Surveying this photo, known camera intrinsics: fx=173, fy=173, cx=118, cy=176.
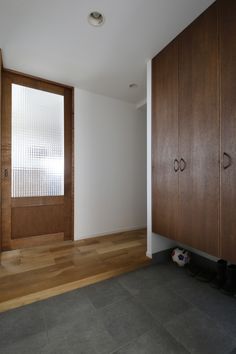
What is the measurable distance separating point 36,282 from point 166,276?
1228mm

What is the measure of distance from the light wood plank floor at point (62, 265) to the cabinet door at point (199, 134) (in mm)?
776

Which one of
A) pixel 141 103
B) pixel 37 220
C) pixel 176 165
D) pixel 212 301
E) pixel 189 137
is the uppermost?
pixel 141 103

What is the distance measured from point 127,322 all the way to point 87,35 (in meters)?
2.43

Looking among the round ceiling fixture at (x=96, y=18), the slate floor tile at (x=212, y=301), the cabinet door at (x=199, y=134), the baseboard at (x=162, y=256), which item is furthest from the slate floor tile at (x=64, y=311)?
the round ceiling fixture at (x=96, y=18)

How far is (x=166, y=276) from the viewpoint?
1731 mm

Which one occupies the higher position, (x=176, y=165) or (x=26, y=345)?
(x=176, y=165)

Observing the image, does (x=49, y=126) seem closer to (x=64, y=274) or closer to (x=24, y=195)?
(x=24, y=195)

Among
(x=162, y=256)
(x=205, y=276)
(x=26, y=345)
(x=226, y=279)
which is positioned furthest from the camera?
(x=162, y=256)

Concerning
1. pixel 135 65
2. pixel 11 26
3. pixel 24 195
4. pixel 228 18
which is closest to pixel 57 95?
pixel 11 26

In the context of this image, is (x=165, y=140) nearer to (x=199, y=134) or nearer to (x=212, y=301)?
(x=199, y=134)

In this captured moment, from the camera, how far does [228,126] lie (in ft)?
4.13

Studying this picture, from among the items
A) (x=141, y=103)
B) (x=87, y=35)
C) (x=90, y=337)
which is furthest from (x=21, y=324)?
(x=141, y=103)

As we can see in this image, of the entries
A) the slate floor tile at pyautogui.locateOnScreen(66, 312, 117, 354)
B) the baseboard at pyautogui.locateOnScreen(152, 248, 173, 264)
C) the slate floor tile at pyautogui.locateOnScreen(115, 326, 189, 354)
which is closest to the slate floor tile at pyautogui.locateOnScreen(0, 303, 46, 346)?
the slate floor tile at pyautogui.locateOnScreen(66, 312, 117, 354)

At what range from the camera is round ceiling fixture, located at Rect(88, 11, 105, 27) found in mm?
1460
